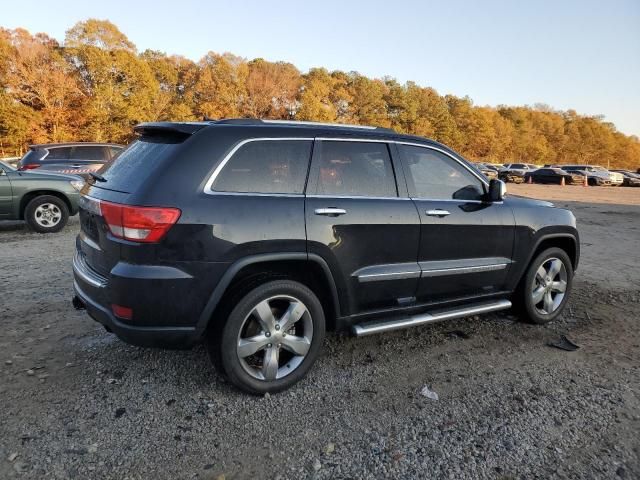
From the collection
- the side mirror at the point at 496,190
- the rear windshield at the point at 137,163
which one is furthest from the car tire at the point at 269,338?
the side mirror at the point at 496,190

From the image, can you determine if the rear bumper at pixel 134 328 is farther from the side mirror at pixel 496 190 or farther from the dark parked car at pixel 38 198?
the dark parked car at pixel 38 198

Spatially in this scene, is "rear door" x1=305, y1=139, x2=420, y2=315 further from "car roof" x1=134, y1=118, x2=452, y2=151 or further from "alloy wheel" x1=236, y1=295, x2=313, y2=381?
"alloy wheel" x1=236, y1=295, x2=313, y2=381

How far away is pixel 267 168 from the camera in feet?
10.4

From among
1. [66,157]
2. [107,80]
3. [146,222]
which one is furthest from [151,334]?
[107,80]

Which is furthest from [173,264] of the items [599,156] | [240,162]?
[599,156]

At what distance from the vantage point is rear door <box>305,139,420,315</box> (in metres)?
3.27

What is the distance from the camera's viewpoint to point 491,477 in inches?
95.6

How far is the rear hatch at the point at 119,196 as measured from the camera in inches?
112

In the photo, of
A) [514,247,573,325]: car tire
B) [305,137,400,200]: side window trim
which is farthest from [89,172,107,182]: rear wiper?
[514,247,573,325]: car tire

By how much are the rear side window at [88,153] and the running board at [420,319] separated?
41.7ft

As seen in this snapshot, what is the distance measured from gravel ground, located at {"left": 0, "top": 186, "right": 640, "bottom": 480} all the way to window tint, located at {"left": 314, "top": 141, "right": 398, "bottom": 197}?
1.34 meters

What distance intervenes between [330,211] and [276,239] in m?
0.45

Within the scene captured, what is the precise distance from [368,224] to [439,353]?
1327mm

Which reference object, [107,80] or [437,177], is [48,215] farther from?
[107,80]
